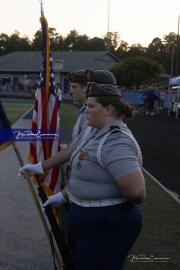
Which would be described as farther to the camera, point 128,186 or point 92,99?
point 92,99

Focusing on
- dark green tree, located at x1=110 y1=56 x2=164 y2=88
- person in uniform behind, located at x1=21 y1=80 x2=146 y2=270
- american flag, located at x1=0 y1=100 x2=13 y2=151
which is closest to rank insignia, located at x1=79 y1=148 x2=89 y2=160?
person in uniform behind, located at x1=21 y1=80 x2=146 y2=270

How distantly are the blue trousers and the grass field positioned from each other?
1.86 metres

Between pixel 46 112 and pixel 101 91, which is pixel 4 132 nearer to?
pixel 46 112

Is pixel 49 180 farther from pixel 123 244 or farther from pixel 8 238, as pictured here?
pixel 123 244

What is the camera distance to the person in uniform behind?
2.99 m

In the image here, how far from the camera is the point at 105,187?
3078 mm

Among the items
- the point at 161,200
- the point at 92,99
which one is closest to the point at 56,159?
the point at 92,99

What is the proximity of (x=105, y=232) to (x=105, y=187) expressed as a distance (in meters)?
0.30

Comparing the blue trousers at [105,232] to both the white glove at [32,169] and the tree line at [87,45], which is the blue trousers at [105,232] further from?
the tree line at [87,45]

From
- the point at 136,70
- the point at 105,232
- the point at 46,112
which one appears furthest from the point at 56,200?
the point at 136,70

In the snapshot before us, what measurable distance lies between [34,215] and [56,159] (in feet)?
8.91

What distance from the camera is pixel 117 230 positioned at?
312 cm

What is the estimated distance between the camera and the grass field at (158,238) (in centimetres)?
506

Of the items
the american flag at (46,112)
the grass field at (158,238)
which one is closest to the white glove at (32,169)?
the grass field at (158,238)
